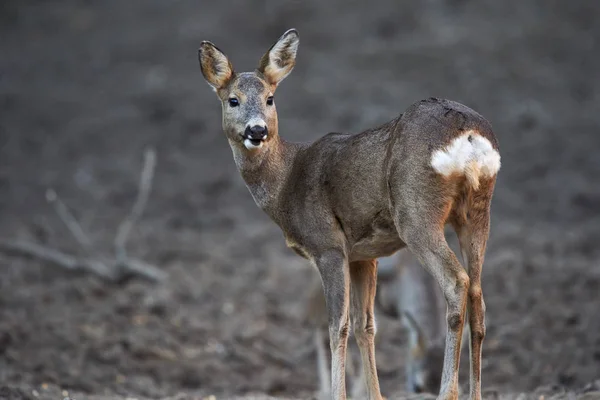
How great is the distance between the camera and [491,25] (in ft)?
73.0

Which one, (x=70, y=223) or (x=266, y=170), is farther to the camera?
(x=70, y=223)

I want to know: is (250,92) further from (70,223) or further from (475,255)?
(70,223)

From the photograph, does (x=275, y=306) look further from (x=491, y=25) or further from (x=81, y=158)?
(x=491, y=25)

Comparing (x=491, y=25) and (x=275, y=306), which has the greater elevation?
(x=491, y=25)

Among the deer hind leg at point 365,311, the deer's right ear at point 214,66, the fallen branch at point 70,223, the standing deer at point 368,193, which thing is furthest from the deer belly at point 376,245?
the fallen branch at point 70,223

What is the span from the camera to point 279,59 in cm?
833

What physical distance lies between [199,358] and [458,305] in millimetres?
6157

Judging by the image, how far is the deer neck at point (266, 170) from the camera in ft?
26.5

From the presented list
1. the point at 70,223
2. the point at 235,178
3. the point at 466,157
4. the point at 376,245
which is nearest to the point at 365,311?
the point at 376,245

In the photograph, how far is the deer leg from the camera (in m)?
6.89

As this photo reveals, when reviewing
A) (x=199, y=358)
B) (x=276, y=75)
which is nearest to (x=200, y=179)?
(x=199, y=358)

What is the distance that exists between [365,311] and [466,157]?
168 centimetres

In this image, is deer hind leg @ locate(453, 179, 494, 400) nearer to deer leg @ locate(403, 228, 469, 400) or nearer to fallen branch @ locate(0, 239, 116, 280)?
deer leg @ locate(403, 228, 469, 400)

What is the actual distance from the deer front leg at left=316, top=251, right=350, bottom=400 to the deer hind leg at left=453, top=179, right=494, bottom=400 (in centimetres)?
88
